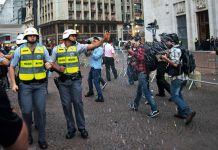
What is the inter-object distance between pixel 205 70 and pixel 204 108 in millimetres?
5579

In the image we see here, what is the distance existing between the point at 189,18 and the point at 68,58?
2832 cm

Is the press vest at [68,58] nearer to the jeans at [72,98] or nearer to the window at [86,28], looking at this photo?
the jeans at [72,98]

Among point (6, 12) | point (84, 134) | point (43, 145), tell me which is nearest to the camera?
point (43, 145)

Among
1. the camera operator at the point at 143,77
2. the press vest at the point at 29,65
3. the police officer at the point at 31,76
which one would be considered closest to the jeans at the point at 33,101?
the police officer at the point at 31,76

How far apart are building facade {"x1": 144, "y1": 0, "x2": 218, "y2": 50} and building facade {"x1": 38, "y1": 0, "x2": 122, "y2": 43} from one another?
127 feet

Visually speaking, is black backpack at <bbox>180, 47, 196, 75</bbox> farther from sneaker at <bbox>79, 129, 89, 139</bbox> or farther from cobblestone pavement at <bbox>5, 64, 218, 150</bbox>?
sneaker at <bbox>79, 129, 89, 139</bbox>

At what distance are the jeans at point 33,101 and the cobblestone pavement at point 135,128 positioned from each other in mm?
454

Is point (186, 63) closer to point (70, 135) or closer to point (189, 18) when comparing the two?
point (70, 135)

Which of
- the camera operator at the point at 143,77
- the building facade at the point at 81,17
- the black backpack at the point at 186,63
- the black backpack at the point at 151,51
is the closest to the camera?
the black backpack at the point at 186,63

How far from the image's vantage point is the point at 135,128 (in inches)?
256

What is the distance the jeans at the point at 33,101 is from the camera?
5.41 metres

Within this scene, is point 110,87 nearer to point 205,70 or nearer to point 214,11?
point 205,70

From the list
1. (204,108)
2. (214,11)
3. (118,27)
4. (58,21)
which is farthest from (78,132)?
(118,27)

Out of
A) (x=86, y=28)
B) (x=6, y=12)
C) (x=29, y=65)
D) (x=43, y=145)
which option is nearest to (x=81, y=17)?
(x=86, y=28)
